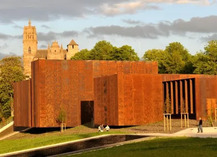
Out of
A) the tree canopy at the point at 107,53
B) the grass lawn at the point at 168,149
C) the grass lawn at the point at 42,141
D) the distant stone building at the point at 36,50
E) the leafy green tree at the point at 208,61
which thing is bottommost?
the grass lawn at the point at 42,141

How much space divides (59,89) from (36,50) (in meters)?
135

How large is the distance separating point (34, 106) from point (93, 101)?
704 cm

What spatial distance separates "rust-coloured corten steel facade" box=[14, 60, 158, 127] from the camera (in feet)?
182

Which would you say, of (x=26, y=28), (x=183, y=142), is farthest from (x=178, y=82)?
(x=26, y=28)

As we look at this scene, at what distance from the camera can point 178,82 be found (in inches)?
2154

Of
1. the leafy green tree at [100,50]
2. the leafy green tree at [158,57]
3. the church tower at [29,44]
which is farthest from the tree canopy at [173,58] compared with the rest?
the church tower at [29,44]

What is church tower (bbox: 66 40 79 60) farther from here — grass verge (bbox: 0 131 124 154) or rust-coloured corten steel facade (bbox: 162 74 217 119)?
grass verge (bbox: 0 131 124 154)

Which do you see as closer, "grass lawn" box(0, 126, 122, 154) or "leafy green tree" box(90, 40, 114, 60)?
"grass lawn" box(0, 126, 122, 154)

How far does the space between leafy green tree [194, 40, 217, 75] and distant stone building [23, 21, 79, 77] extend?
91.0m

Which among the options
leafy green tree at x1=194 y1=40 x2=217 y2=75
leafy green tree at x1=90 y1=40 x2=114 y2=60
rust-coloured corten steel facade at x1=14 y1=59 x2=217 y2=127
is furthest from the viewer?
leafy green tree at x1=90 y1=40 x2=114 y2=60

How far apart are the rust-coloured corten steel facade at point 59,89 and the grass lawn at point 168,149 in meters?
27.0

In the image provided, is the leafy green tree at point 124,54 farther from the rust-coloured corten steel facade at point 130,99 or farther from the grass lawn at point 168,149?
the grass lawn at point 168,149

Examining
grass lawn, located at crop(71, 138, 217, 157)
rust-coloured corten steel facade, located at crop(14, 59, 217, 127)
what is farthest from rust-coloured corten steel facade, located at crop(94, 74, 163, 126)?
grass lawn, located at crop(71, 138, 217, 157)

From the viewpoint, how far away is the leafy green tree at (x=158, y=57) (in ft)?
321
